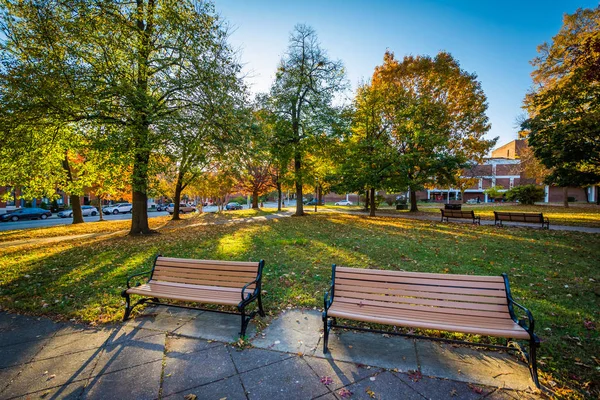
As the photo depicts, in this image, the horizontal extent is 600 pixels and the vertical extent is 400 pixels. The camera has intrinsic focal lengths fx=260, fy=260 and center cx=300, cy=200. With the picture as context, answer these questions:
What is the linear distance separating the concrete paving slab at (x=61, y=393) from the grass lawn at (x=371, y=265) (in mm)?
1552

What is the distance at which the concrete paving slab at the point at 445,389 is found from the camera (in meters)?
2.42

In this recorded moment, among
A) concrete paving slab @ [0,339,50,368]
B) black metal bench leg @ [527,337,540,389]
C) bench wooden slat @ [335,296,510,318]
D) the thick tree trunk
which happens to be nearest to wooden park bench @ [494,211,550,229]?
bench wooden slat @ [335,296,510,318]

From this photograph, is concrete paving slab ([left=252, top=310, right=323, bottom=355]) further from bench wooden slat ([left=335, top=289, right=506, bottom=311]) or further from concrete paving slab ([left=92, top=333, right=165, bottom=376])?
concrete paving slab ([left=92, top=333, right=165, bottom=376])

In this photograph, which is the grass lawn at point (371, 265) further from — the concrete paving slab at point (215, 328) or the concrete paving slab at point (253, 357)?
the concrete paving slab at point (253, 357)

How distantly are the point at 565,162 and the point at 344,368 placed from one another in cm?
1516

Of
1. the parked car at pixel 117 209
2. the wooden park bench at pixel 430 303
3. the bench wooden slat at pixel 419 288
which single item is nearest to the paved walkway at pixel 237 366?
the wooden park bench at pixel 430 303

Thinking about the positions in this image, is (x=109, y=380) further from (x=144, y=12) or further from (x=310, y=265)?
(x=144, y=12)

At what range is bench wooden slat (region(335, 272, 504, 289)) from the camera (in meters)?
3.17

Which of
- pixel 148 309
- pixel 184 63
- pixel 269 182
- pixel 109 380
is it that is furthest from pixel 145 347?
pixel 269 182

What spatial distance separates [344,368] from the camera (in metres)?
2.82

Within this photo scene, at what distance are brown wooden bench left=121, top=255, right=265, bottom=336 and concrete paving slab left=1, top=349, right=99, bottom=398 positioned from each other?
966 millimetres

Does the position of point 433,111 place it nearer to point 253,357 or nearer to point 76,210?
point 253,357

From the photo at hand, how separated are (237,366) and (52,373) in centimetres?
197

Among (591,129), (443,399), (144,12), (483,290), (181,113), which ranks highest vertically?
(144,12)
